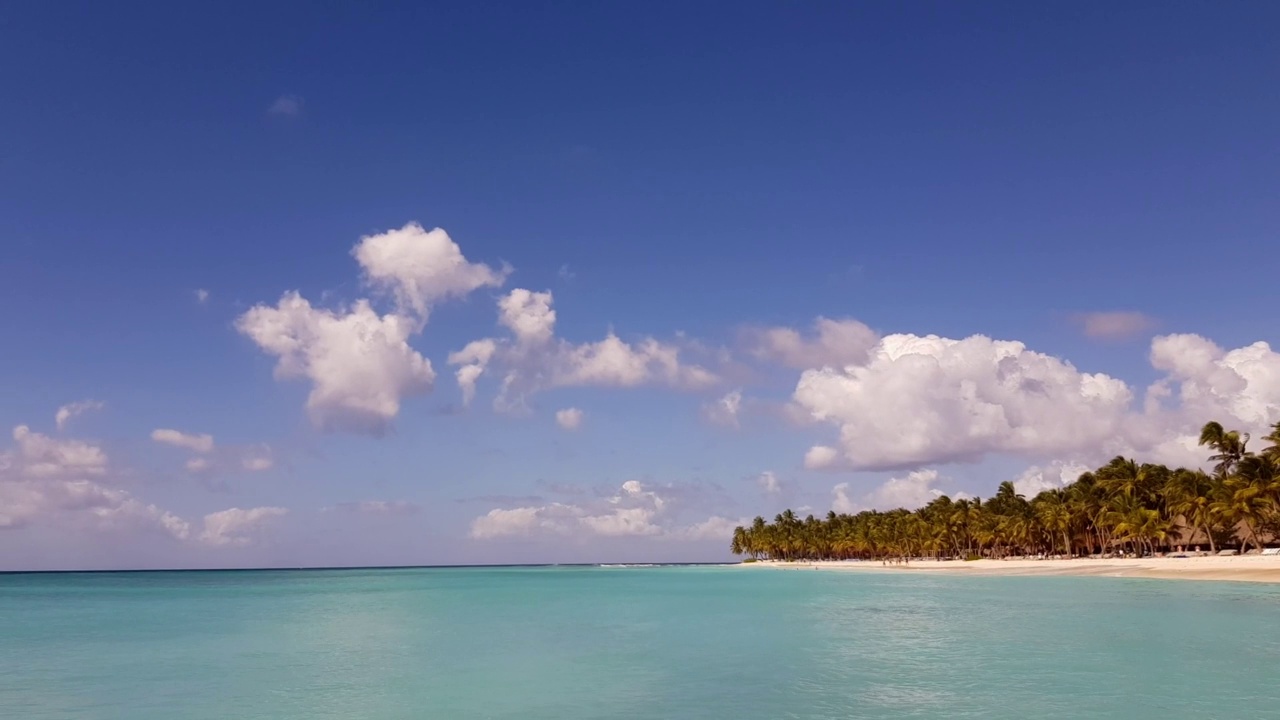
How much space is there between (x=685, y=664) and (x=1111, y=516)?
76173 mm

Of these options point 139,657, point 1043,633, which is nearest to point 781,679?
point 1043,633

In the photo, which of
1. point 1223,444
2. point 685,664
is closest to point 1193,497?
point 1223,444

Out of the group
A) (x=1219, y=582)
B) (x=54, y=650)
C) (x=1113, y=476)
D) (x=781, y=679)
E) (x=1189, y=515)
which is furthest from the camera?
(x=1113, y=476)

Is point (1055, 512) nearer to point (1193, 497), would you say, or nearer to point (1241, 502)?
point (1193, 497)

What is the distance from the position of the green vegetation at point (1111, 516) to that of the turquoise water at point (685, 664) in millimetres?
28963

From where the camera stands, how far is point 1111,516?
282ft

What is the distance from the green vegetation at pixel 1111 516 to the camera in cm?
7169

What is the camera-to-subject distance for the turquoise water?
60.6ft

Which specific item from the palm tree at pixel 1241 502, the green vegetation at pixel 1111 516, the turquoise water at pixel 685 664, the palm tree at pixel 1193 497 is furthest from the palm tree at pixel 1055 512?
the turquoise water at pixel 685 664

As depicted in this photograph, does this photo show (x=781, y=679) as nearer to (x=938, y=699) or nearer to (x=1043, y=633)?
(x=938, y=699)

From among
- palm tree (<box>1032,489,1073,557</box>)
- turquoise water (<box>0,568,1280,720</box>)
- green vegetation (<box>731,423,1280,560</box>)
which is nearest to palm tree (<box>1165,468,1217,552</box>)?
green vegetation (<box>731,423,1280,560</box>)

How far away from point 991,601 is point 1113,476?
2116 inches

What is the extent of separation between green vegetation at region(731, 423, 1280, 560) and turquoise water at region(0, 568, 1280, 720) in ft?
95.0

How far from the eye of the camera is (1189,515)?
79.6 meters
